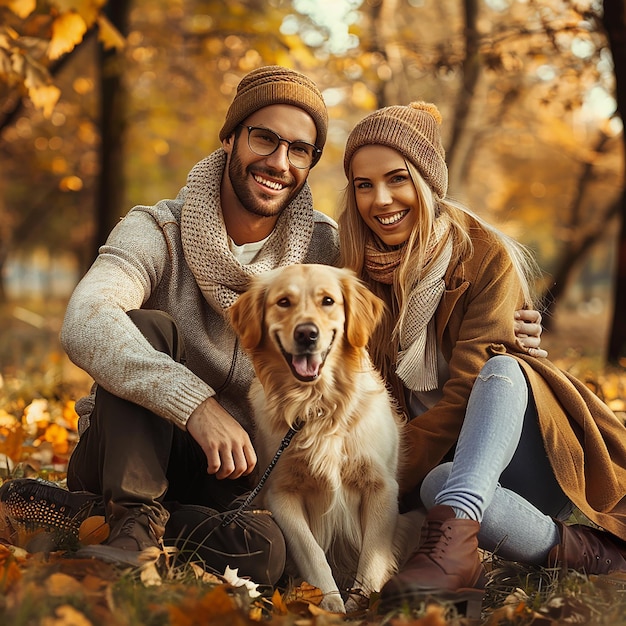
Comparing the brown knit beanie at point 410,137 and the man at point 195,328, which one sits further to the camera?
the brown knit beanie at point 410,137

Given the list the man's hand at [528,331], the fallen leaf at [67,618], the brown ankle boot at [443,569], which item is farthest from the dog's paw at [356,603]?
the man's hand at [528,331]

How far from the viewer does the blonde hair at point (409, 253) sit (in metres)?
3.21

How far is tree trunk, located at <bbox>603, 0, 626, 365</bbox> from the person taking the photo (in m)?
6.59

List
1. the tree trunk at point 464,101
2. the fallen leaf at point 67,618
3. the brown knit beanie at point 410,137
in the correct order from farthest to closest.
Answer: the tree trunk at point 464,101 < the brown knit beanie at point 410,137 < the fallen leaf at point 67,618

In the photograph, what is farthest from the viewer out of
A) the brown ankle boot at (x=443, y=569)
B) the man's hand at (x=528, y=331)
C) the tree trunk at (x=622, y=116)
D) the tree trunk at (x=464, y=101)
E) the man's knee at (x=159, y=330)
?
the tree trunk at (x=464, y=101)

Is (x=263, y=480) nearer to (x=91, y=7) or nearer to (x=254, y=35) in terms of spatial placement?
(x=91, y=7)

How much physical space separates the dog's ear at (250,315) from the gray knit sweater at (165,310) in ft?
0.79

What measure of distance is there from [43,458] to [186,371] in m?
1.92

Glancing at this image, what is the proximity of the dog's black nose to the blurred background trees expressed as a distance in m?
1.58

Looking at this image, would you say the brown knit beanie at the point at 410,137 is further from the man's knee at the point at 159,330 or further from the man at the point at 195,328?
the man's knee at the point at 159,330

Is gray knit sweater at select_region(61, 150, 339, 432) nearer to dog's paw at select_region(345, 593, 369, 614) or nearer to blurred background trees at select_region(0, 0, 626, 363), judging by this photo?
dog's paw at select_region(345, 593, 369, 614)

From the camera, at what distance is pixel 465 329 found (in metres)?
3.09

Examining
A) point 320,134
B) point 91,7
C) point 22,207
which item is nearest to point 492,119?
point 91,7

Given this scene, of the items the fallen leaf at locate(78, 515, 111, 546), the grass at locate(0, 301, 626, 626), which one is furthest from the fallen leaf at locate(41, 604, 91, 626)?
the fallen leaf at locate(78, 515, 111, 546)
